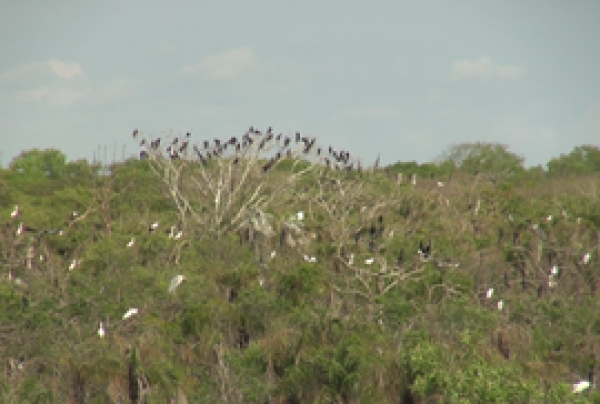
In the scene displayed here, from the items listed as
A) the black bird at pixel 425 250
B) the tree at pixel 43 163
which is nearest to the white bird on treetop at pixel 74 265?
the black bird at pixel 425 250

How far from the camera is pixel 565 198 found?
35938 millimetres

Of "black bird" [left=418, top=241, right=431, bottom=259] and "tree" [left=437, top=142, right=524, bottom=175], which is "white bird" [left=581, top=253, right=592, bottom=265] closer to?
"black bird" [left=418, top=241, right=431, bottom=259]

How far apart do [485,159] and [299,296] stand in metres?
41.4

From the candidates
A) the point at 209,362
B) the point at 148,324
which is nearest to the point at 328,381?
the point at 209,362

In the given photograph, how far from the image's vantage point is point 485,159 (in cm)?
5862

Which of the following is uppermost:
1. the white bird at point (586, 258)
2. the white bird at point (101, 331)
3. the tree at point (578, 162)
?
the tree at point (578, 162)

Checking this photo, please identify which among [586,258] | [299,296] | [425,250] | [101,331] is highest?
[425,250]

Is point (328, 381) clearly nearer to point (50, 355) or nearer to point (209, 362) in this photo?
point (209, 362)

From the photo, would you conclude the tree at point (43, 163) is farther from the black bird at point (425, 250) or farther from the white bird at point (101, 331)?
the white bird at point (101, 331)

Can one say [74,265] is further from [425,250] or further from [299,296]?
[425,250]

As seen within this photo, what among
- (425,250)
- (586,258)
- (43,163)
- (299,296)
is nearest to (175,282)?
(299,296)

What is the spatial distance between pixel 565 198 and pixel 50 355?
2429cm

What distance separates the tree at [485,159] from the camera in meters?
57.5

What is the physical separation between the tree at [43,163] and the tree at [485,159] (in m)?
20.7
